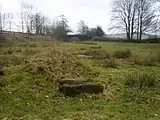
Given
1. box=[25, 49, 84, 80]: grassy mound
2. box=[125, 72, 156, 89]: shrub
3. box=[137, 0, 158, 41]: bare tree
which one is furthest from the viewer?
box=[137, 0, 158, 41]: bare tree

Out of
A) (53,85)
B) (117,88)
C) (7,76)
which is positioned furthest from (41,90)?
(117,88)

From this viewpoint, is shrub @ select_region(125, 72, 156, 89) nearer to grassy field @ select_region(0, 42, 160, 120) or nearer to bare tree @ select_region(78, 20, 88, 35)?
grassy field @ select_region(0, 42, 160, 120)

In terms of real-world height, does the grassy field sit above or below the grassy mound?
below

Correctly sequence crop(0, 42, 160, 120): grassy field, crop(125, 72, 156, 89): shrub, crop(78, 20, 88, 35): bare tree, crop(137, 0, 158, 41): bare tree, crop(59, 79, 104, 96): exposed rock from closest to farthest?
crop(0, 42, 160, 120): grassy field → crop(59, 79, 104, 96): exposed rock → crop(125, 72, 156, 89): shrub → crop(137, 0, 158, 41): bare tree → crop(78, 20, 88, 35): bare tree

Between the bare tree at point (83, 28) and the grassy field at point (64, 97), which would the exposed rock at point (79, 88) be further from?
the bare tree at point (83, 28)

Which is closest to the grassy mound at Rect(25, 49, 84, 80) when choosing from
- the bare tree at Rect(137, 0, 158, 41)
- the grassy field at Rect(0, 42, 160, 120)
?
the grassy field at Rect(0, 42, 160, 120)

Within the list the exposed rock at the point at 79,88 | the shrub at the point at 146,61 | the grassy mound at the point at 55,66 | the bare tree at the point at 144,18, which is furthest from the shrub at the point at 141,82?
the bare tree at the point at 144,18

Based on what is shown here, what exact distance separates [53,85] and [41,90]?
402mm

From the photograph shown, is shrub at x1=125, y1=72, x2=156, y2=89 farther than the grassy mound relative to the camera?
No

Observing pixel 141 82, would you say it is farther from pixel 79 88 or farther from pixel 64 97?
pixel 64 97

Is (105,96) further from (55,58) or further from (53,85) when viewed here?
(55,58)

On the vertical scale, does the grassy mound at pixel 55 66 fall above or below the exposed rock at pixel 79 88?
above

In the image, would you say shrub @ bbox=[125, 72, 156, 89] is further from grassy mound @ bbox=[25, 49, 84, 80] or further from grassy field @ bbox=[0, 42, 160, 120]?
grassy mound @ bbox=[25, 49, 84, 80]

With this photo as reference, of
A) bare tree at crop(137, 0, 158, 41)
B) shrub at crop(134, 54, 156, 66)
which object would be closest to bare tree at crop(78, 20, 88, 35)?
bare tree at crop(137, 0, 158, 41)
